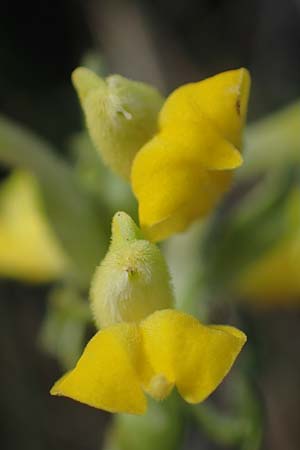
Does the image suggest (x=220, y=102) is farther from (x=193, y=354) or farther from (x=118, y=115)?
(x=193, y=354)

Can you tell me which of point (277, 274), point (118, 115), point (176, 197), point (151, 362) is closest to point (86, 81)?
point (118, 115)

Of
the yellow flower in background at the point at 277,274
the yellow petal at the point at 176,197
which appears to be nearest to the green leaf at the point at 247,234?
the yellow flower in background at the point at 277,274

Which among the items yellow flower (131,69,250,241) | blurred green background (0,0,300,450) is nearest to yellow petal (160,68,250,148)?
yellow flower (131,69,250,241)

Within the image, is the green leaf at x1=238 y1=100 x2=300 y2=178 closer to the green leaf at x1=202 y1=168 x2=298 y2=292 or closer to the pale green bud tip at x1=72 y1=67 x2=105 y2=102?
the green leaf at x1=202 y1=168 x2=298 y2=292

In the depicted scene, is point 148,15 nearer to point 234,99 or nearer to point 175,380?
point 234,99

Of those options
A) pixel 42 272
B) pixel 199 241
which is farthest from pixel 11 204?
pixel 199 241
